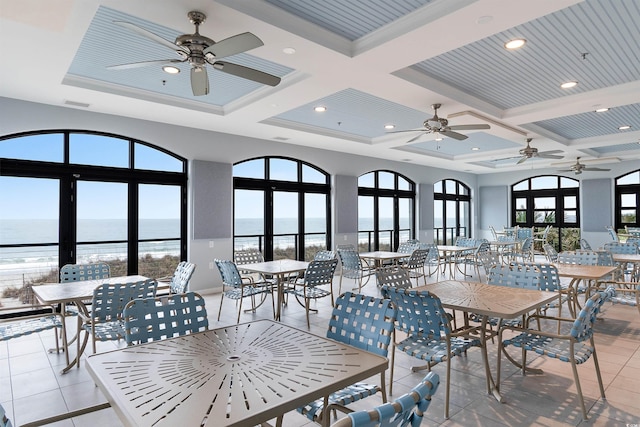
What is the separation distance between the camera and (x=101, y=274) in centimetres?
461

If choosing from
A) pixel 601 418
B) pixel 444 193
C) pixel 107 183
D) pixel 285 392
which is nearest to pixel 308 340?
pixel 285 392

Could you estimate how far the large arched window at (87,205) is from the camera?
5301 mm

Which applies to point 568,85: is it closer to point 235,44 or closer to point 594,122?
point 594,122

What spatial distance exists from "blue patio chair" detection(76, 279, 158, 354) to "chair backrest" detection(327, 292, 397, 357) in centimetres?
200

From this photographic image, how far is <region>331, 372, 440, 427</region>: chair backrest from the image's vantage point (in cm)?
96

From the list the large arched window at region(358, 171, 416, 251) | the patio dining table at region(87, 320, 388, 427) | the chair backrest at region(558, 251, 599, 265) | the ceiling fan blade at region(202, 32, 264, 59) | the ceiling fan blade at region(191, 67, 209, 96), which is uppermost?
the ceiling fan blade at region(202, 32, 264, 59)

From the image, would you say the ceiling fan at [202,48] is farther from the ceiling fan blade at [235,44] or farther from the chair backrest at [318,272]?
the chair backrest at [318,272]

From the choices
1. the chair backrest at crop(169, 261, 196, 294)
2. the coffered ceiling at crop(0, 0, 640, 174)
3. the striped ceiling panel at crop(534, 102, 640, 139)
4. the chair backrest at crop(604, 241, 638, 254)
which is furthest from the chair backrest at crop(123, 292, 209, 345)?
the chair backrest at crop(604, 241, 638, 254)

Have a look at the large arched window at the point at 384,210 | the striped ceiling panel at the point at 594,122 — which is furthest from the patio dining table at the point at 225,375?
the large arched window at the point at 384,210

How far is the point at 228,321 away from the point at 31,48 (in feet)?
12.1

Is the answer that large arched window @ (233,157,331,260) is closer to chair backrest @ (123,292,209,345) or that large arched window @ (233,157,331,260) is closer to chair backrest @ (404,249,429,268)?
chair backrest @ (404,249,429,268)

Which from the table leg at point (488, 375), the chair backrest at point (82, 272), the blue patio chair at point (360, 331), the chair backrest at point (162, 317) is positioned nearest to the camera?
the blue patio chair at point (360, 331)

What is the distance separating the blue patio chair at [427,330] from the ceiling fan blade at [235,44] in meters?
2.07

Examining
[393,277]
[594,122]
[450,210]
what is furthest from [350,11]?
[450,210]
